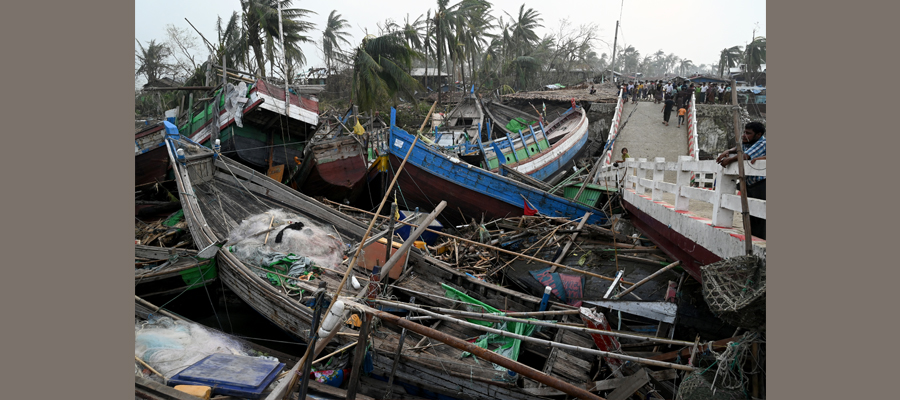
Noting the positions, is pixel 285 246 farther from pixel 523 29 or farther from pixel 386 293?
pixel 523 29

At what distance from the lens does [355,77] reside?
2041cm

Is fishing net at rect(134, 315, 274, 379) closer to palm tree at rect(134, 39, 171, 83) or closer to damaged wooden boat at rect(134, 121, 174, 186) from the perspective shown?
damaged wooden boat at rect(134, 121, 174, 186)

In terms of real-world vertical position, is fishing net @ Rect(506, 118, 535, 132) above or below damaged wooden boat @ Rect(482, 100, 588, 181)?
above

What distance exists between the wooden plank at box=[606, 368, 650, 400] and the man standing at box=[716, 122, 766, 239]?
1.65 m

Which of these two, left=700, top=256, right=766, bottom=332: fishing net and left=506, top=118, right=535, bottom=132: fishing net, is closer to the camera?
left=700, top=256, right=766, bottom=332: fishing net

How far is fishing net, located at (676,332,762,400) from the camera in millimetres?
3453

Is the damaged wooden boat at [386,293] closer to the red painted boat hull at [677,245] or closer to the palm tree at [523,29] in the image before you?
the red painted boat hull at [677,245]

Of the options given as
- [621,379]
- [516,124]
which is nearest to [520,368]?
[621,379]

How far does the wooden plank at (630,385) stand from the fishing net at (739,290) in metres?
1.19

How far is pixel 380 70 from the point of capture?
67.7ft

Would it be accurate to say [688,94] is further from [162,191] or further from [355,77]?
[162,191]

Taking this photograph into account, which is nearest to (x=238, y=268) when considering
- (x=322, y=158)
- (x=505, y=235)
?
(x=505, y=235)

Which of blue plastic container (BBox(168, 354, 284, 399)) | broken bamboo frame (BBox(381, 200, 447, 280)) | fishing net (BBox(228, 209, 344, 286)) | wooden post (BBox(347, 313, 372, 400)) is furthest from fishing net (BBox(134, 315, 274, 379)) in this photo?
broken bamboo frame (BBox(381, 200, 447, 280))

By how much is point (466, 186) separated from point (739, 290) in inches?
337
